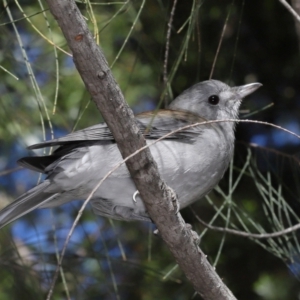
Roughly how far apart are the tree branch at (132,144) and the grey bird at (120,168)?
35cm

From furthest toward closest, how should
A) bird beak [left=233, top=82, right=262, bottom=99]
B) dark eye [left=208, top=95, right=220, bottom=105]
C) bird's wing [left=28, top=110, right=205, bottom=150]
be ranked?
dark eye [left=208, top=95, right=220, bottom=105]
bird beak [left=233, top=82, right=262, bottom=99]
bird's wing [left=28, top=110, right=205, bottom=150]

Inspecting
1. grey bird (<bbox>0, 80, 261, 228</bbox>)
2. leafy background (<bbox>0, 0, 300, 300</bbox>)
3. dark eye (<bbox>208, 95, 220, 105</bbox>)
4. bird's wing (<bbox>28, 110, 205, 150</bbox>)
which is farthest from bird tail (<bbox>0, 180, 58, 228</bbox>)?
dark eye (<bbox>208, 95, 220, 105</bbox>)

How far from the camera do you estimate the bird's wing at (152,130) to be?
8.20ft

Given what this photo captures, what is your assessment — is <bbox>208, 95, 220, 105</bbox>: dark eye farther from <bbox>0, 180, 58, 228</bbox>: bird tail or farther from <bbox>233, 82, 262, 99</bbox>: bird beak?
<bbox>0, 180, 58, 228</bbox>: bird tail

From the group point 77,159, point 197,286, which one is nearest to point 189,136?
point 77,159

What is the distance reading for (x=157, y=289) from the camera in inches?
141

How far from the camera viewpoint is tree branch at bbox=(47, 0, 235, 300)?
1635mm

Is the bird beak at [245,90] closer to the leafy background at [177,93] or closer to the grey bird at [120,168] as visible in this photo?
the leafy background at [177,93]

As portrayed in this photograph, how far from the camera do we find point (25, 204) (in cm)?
256

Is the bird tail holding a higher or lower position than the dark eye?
higher

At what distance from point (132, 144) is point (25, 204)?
0.80 metres

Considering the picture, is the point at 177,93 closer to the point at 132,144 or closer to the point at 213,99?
the point at 213,99

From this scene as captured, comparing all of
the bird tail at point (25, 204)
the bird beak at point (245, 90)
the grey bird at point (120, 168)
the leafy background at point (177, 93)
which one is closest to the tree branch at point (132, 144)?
the grey bird at point (120, 168)

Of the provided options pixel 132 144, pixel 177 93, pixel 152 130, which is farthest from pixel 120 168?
pixel 177 93
